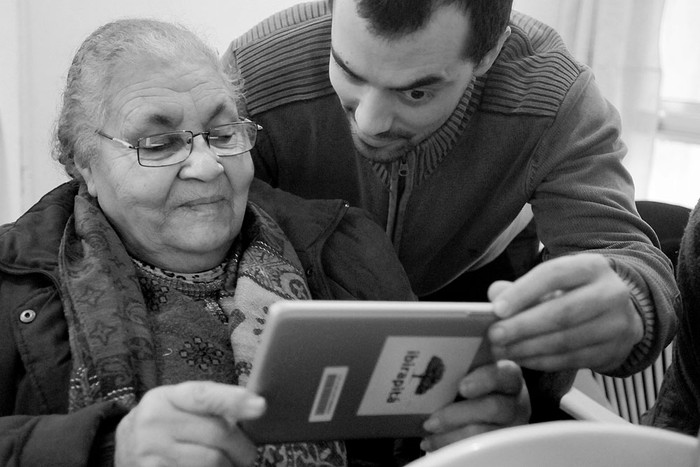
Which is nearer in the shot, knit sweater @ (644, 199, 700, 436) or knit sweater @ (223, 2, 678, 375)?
knit sweater @ (644, 199, 700, 436)

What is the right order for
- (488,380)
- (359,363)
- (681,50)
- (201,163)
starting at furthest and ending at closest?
(681,50) → (201,163) → (488,380) → (359,363)

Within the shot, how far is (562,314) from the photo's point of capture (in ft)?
3.11

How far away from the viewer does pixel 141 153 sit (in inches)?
50.2

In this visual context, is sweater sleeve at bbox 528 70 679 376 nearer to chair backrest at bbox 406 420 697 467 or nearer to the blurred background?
chair backrest at bbox 406 420 697 467

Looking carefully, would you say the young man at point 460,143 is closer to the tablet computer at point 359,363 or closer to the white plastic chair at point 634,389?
the tablet computer at point 359,363

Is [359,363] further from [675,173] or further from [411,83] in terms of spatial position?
[675,173]

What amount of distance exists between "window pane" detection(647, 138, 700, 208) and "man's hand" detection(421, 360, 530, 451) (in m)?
2.23

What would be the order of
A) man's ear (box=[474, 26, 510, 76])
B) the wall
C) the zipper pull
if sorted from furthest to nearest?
the wall, the zipper pull, man's ear (box=[474, 26, 510, 76])

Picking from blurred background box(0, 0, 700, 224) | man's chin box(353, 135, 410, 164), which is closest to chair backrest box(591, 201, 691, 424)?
man's chin box(353, 135, 410, 164)

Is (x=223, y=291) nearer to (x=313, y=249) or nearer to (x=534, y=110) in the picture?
(x=313, y=249)

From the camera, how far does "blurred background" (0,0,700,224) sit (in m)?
2.47

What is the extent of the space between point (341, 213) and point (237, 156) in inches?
9.8

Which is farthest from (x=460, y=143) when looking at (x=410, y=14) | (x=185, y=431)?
(x=185, y=431)

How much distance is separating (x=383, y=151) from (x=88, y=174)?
51 cm
